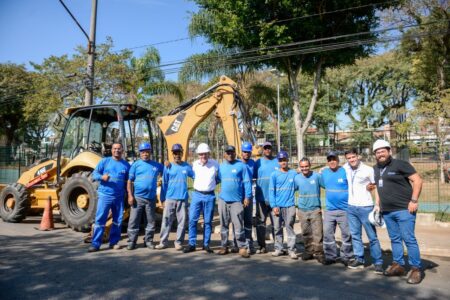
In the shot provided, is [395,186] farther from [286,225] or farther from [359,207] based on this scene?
[286,225]

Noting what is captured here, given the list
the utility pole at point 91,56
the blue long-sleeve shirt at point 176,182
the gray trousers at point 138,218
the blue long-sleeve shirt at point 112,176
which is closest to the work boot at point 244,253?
the blue long-sleeve shirt at point 176,182

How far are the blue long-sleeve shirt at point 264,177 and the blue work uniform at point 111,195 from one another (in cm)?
255

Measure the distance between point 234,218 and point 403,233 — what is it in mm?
2718

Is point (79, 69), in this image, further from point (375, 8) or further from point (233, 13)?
point (375, 8)

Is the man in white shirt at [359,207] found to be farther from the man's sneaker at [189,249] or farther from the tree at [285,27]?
the tree at [285,27]

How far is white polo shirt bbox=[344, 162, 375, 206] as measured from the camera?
223 inches

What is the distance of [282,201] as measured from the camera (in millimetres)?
6426

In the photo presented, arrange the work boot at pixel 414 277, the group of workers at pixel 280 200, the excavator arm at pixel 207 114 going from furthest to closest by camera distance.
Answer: the excavator arm at pixel 207 114
the group of workers at pixel 280 200
the work boot at pixel 414 277

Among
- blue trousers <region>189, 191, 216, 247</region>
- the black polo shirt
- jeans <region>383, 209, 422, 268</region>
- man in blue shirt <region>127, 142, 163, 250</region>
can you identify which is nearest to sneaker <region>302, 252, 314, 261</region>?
jeans <region>383, 209, 422, 268</region>

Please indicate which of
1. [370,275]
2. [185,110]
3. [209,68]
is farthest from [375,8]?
[370,275]

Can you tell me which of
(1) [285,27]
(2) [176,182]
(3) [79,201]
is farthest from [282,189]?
(1) [285,27]

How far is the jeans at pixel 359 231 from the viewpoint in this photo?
553cm

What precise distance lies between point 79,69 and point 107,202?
2110 centimetres

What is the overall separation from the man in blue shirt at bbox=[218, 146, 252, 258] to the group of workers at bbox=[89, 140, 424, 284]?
0.06 feet
